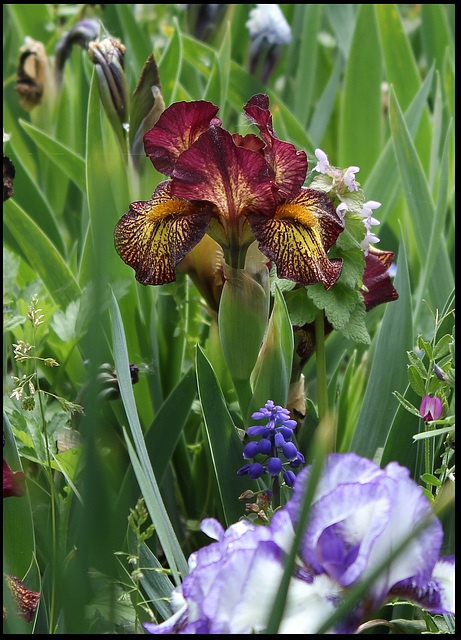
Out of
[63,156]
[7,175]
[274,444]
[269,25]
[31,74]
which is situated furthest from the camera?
[269,25]

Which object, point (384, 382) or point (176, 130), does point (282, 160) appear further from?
point (384, 382)

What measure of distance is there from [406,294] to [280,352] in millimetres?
173

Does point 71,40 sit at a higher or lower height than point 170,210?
higher

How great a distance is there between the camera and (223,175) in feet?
1.57

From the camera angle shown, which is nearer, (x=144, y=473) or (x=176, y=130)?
(x=144, y=473)

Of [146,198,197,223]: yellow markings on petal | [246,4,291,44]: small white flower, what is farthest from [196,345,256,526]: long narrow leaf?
[246,4,291,44]: small white flower

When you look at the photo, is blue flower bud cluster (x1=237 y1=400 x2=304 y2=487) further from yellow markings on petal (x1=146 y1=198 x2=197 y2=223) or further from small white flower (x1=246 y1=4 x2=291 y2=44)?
small white flower (x1=246 y1=4 x2=291 y2=44)

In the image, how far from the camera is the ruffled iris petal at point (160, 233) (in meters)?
0.50

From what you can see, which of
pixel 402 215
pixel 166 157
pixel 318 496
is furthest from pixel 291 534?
pixel 402 215

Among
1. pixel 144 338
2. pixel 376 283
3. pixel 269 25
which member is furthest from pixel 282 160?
pixel 269 25

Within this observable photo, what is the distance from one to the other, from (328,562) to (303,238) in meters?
0.24

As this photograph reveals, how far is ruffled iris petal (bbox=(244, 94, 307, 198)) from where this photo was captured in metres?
0.49

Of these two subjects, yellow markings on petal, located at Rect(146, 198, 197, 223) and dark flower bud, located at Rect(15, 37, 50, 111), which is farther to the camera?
dark flower bud, located at Rect(15, 37, 50, 111)
